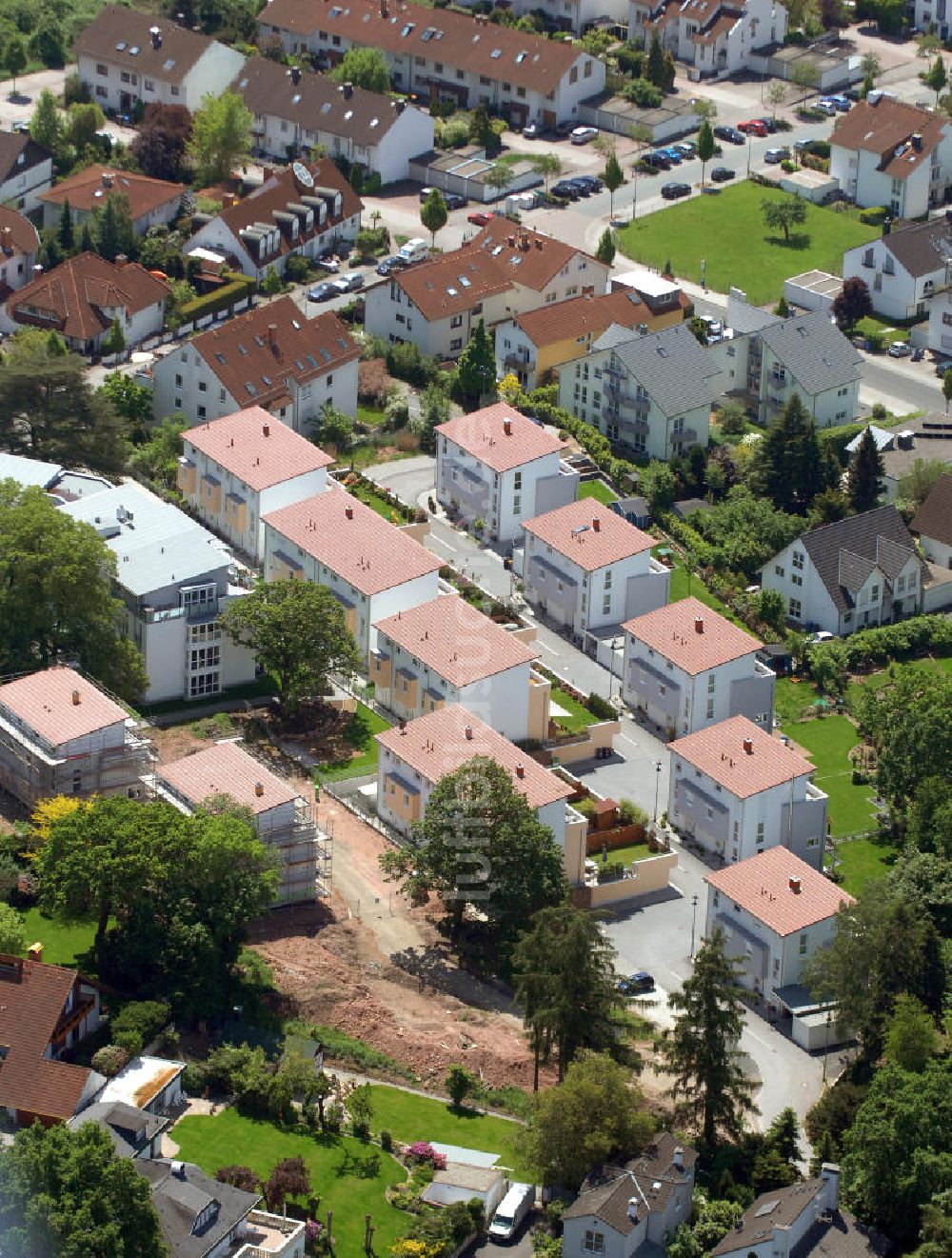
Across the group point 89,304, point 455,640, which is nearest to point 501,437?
point 455,640

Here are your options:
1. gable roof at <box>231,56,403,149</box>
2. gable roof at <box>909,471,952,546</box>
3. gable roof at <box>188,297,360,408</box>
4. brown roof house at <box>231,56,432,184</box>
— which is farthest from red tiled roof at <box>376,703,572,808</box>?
gable roof at <box>231,56,403,149</box>

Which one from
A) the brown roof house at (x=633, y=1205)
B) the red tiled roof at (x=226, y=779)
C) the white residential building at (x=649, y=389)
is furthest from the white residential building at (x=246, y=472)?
the brown roof house at (x=633, y=1205)

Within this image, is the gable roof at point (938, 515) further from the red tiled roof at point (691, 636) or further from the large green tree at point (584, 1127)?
the large green tree at point (584, 1127)

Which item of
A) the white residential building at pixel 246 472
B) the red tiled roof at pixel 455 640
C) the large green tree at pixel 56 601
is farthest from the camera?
the white residential building at pixel 246 472

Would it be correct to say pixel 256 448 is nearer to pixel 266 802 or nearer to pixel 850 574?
pixel 850 574

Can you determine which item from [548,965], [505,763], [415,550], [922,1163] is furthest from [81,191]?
[922,1163]

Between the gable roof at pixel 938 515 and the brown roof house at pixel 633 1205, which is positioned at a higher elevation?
the brown roof house at pixel 633 1205
